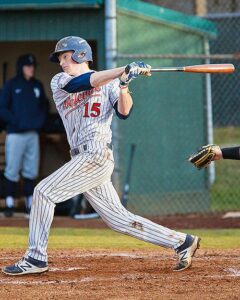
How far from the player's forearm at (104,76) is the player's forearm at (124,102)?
155 mm

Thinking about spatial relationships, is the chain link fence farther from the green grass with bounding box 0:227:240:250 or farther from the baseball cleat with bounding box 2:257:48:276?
the baseball cleat with bounding box 2:257:48:276

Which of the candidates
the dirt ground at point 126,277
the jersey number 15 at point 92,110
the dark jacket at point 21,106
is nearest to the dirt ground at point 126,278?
the dirt ground at point 126,277

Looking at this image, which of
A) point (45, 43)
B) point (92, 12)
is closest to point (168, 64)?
point (92, 12)

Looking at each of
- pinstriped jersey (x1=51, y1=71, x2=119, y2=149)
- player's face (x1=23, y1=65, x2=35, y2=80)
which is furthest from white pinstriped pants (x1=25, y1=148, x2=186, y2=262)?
player's face (x1=23, y1=65, x2=35, y2=80)

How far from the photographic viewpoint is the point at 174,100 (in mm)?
11695

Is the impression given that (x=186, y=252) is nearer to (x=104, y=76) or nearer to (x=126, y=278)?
(x=126, y=278)

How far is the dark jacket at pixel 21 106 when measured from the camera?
37.1 feet

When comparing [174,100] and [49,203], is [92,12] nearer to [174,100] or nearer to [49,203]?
[174,100]

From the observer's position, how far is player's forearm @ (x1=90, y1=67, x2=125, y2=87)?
577 centimetres

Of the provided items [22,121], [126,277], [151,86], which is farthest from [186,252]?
[151,86]

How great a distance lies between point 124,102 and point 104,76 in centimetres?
24

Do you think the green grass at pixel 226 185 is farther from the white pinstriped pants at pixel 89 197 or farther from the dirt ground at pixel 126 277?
the white pinstriped pants at pixel 89 197

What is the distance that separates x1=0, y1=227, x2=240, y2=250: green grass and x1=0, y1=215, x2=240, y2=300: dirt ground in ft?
1.57

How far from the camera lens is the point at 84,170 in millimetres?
6156
